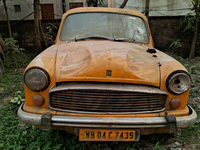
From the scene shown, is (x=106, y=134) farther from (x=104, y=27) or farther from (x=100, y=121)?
(x=104, y=27)

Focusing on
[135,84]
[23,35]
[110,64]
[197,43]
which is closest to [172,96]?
[135,84]

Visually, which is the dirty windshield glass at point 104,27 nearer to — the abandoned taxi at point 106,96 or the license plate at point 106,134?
the abandoned taxi at point 106,96

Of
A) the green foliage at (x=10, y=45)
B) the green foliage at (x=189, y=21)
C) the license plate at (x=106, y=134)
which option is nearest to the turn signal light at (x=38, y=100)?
the license plate at (x=106, y=134)

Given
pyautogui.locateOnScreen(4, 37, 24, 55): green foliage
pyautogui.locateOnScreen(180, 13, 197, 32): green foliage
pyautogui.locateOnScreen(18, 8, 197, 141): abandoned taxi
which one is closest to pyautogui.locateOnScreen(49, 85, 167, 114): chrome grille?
pyautogui.locateOnScreen(18, 8, 197, 141): abandoned taxi

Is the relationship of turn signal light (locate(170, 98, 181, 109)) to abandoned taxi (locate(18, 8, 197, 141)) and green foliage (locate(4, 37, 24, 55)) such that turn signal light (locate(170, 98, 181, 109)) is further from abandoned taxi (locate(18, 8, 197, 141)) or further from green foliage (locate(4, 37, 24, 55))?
green foliage (locate(4, 37, 24, 55))

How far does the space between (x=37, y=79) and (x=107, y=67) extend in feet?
2.39

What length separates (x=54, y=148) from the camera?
2.09 metres

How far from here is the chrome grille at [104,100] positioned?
1.72m

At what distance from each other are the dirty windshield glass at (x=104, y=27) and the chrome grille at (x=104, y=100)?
1.31 metres

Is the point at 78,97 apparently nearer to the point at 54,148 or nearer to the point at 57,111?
the point at 57,111

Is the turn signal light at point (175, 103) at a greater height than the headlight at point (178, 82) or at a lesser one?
lesser

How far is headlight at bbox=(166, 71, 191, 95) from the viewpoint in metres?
1.81

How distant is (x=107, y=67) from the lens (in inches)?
69.8

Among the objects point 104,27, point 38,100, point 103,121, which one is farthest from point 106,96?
point 104,27
